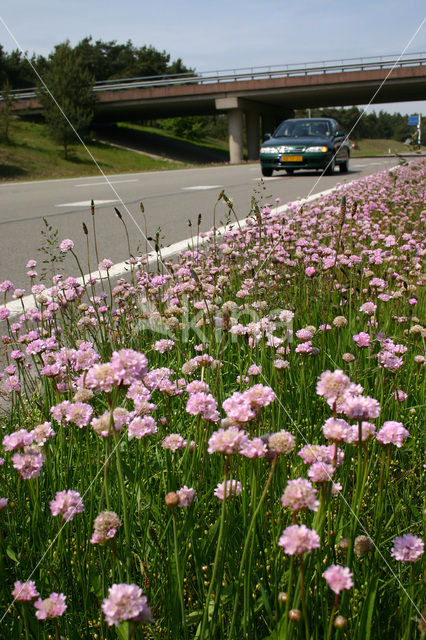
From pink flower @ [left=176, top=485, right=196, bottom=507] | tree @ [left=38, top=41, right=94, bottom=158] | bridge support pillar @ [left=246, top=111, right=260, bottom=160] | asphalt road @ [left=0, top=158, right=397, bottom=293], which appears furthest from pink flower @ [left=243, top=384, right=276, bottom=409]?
bridge support pillar @ [left=246, top=111, right=260, bottom=160]

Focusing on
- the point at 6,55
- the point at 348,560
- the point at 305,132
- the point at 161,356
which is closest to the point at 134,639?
the point at 348,560

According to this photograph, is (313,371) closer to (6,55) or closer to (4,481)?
(4,481)

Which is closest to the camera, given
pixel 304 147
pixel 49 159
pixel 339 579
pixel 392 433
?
pixel 339 579

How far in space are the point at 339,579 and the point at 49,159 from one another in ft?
140

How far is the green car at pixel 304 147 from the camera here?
16297mm

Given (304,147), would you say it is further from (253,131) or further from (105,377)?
(253,131)

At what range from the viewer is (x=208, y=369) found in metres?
2.37

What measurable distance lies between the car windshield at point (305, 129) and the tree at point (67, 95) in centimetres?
2724

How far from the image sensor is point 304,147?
53.8 feet

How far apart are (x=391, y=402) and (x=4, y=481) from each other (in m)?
1.34

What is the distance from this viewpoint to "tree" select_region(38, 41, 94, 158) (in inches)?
1666

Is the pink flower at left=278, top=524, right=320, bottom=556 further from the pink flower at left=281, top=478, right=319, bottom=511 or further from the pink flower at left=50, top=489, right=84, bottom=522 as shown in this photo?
the pink flower at left=50, top=489, right=84, bottom=522

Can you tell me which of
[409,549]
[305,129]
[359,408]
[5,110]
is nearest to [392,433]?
[359,408]

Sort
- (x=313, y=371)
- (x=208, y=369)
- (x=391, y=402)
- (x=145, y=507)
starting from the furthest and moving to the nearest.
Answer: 1. (x=313, y=371)
2. (x=208, y=369)
3. (x=391, y=402)
4. (x=145, y=507)
